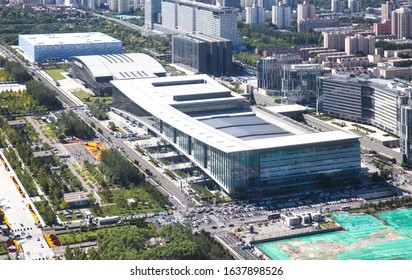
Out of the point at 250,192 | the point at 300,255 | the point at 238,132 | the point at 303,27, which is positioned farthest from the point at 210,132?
the point at 303,27

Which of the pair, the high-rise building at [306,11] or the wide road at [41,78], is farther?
the high-rise building at [306,11]

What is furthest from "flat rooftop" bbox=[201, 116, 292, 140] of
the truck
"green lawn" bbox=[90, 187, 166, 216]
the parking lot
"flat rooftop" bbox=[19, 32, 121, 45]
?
"flat rooftop" bbox=[19, 32, 121, 45]

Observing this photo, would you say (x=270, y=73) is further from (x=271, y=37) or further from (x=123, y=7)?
(x=123, y=7)

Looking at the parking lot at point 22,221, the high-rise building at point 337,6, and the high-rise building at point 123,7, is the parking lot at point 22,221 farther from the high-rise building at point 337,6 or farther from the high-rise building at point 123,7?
the high-rise building at point 337,6

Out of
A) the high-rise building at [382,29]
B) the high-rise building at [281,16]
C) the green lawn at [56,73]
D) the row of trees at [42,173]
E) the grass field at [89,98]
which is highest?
the high-rise building at [281,16]

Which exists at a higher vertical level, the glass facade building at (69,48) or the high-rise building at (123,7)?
the high-rise building at (123,7)

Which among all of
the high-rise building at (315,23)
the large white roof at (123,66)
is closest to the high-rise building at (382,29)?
the high-rise building at (315,23)

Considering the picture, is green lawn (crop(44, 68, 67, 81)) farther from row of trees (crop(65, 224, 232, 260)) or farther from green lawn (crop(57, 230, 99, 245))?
row of trees (crop(65, 224, 232, 260))

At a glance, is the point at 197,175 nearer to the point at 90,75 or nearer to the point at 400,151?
the point at 400,151
